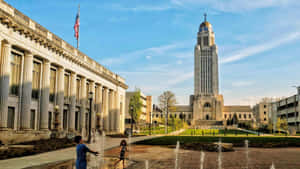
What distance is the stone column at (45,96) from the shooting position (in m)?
31.4

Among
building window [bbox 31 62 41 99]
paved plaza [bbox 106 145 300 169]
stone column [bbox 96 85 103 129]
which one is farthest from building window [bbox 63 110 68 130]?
paved plaza [bbox 106 145 300 169]

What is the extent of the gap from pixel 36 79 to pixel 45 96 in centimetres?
215

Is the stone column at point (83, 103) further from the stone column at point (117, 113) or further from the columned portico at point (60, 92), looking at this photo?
the stone column at point (117, 113)

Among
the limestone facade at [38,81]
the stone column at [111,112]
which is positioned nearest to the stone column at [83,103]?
the limestone facade at [38,81]

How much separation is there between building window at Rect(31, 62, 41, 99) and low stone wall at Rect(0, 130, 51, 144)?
13.7ft

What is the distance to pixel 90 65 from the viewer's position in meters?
45.2

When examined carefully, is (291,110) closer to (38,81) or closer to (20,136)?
(38,81)

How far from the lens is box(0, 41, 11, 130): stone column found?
2442cm

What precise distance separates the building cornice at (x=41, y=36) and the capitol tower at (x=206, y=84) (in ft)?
449

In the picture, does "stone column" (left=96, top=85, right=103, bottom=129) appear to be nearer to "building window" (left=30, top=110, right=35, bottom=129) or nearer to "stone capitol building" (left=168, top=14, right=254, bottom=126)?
"building window" (left=30, top=110, right=35, bottom=129)

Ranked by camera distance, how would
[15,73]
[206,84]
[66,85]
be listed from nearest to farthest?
[15,73] < [66,85] < [206,84]

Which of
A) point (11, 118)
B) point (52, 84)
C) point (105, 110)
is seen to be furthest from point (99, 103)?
point (11, 118)

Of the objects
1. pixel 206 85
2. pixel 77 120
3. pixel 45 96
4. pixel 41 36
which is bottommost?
pixel 77 120

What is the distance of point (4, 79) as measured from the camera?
81.0 ft
